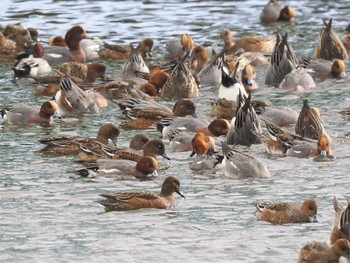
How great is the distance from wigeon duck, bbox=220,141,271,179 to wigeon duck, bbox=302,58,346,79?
22.6 feet

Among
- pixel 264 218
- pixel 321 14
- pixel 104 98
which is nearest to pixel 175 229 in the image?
pixel 264 218

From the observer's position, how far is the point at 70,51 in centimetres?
2339

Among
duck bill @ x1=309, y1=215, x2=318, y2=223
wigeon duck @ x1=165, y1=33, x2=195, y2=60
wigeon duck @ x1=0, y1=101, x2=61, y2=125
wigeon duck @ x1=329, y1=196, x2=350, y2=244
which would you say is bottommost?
wigeon duck @ x1=165, y1=33, x2=195, y2=60

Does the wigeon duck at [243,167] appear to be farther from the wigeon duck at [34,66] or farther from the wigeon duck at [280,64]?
the wigeon duck at [34,66]

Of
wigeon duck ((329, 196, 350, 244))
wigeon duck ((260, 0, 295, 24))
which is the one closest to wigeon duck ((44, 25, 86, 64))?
wigeon duck ((260, 0, 295, 24))

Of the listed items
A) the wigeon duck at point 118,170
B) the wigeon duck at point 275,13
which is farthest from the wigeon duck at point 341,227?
the wigeon duck at point 275,13

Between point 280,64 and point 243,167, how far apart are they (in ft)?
23.0

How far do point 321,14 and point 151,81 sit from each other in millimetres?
7974

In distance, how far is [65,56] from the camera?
76.4 ft

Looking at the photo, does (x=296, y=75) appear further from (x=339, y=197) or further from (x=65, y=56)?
(x=339, y=197)

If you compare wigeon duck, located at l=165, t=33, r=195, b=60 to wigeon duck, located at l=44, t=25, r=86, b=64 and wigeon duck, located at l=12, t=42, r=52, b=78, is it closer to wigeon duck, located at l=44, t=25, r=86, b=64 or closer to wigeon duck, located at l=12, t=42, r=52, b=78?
wigeon duck, located at l=44, t=25, r=86, b=64

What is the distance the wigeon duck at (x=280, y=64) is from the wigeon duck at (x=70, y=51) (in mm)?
3989

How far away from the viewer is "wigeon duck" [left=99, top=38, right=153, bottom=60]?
902 inches

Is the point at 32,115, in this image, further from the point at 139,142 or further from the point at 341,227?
the point at 341,227
